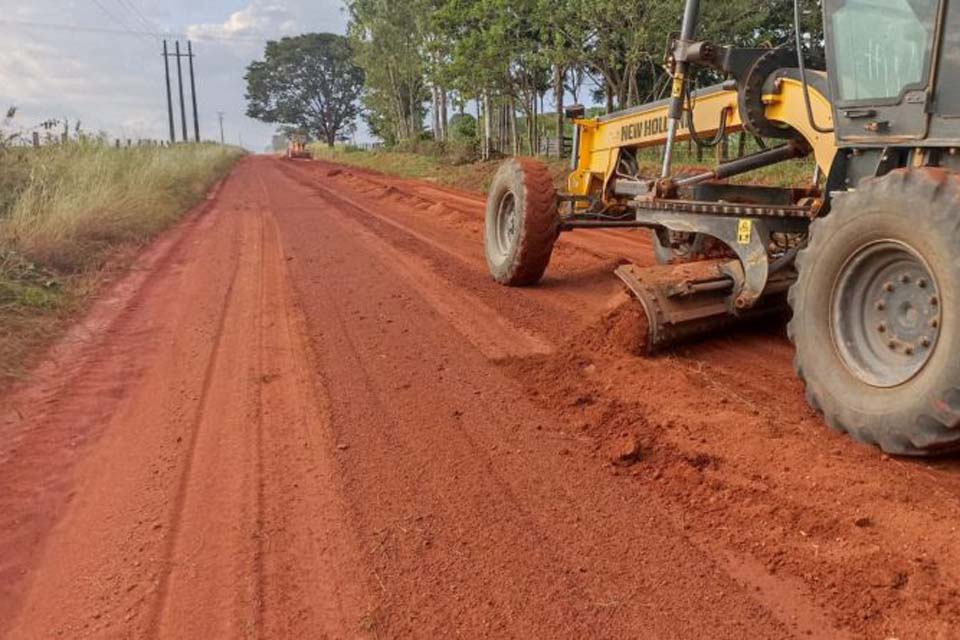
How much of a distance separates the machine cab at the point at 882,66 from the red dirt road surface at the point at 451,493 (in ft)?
5.27

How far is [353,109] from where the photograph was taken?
81000mm

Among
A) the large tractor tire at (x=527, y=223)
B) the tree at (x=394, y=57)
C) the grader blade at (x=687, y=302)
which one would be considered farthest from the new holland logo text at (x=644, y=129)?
Answer: the tree at (x=394, y=57)

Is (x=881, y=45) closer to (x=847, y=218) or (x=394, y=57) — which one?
(x=847, y=218)

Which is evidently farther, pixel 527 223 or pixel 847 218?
pixel 527 223

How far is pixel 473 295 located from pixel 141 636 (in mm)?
5097

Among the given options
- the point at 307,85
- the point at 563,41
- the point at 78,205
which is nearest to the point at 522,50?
the point at 563,41

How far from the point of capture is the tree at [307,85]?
257 ft

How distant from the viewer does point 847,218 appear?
369 cm

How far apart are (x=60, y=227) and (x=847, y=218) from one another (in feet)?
29.7

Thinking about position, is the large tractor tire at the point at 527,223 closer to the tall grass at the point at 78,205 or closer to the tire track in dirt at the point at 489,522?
the tire track in dirt at the point at 489,522

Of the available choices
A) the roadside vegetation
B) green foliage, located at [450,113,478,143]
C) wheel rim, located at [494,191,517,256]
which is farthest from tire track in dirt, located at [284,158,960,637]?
green foliage, located at [450,113,478,143]

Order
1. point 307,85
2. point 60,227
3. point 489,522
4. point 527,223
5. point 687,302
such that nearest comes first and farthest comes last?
point 489,522, point 687,302, point 527,223, point 60,227, point 307,85

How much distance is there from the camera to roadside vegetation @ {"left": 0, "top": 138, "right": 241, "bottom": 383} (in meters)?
6.49

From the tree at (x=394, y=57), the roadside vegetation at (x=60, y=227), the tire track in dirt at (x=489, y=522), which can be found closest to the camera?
the tire track in dirt at (x=489, y=522)
